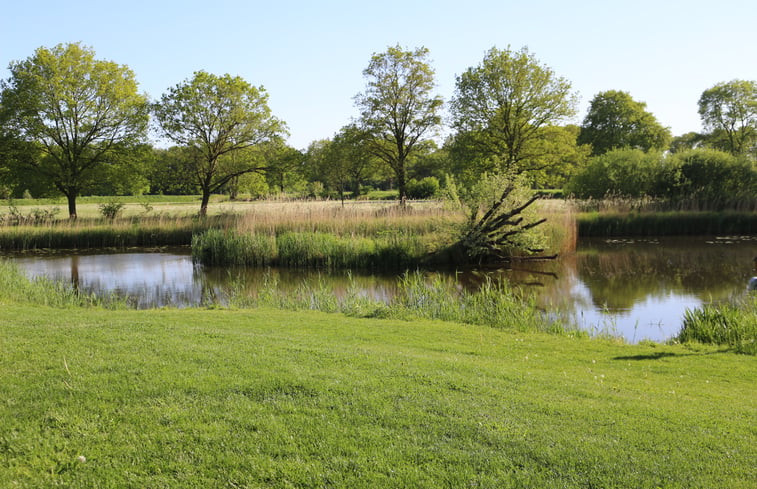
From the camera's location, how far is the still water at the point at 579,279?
12406mm

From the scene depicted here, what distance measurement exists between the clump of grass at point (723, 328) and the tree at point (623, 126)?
51418 millimetres

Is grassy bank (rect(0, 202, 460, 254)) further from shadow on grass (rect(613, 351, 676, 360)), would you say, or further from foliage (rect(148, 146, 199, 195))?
shadow on grass (rect(613, 351, 676, 360))

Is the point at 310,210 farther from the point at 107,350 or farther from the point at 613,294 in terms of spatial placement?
the point at 107,350

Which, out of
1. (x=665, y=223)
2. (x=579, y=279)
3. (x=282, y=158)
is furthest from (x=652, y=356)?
(x=282, y=158)

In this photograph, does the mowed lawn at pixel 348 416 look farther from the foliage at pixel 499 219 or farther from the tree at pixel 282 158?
the tree at pixel 282 158

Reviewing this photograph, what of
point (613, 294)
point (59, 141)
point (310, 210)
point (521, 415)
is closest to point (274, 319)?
point (521, 415)

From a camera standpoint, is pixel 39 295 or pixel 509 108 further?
pixel 509 108

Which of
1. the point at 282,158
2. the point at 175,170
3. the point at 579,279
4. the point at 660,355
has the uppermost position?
the point at 282,158

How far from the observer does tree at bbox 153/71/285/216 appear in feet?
102

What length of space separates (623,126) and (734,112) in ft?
32.9

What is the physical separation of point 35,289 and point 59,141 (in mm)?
21308

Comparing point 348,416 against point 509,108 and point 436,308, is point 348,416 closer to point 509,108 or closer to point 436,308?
point 436,308

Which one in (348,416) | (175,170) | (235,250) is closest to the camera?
(348,416)

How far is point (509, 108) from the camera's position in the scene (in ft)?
111
